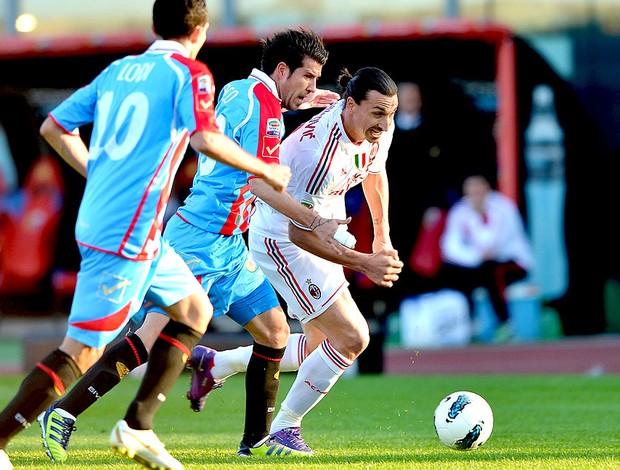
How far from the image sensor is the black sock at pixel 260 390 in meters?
6.48

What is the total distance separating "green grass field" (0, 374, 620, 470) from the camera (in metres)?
6.05

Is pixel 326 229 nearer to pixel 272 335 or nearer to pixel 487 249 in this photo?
pixel 272 335

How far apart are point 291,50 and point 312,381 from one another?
5.76 feet

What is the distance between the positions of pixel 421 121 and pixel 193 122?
380 inches

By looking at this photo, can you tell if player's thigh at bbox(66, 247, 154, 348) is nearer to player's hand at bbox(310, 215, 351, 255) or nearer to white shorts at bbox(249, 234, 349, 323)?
player's hand at bbox(310, 215, 351, 255)

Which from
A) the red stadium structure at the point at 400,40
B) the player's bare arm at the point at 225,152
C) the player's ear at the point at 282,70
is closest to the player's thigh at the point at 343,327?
the player's ear at the point at 282,70

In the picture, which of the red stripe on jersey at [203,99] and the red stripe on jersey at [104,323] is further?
the red stripe on jersey at [104,323]

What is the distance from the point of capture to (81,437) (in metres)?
7.42

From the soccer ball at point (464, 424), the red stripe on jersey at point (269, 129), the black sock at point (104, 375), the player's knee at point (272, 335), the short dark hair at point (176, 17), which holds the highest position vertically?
the short dark hair at point (176, 17)

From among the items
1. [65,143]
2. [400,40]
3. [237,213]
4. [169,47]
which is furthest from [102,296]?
[400,40]

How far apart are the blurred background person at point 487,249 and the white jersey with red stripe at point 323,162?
6.90 metres

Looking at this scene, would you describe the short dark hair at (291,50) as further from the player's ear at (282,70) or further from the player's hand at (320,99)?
the player's hand at (320,99)

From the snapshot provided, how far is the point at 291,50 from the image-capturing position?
6.47 meters

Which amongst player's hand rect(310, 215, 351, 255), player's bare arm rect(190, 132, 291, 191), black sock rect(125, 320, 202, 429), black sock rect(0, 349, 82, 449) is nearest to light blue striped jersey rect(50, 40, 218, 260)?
player's bare arm rect(190, 132, 291, 191)
